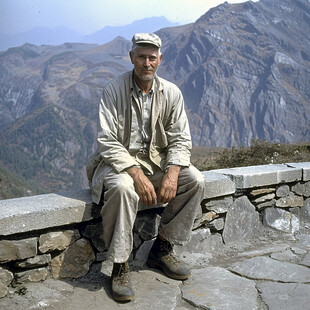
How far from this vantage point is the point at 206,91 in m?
145

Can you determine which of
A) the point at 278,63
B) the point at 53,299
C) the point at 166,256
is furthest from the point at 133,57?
the point at 278,63

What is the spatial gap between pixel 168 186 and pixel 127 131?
1.75 ft

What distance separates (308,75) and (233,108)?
30.4m

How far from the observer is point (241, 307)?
8.69 feet

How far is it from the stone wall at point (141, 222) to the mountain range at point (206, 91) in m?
92.4

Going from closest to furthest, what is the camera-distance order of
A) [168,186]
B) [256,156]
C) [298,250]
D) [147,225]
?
[168,186] → [147,225] → [298,250] → [256,156]

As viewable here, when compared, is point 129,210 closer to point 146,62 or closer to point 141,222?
point 141,222

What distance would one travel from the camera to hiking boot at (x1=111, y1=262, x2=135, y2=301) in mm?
2631

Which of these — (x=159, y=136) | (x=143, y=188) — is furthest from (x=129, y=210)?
(x=159, y=136)

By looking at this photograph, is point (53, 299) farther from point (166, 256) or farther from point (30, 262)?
point (166, 256)

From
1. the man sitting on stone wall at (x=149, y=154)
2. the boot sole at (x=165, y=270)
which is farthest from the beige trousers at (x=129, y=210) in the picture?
the boot sole at (x=165, y=270)

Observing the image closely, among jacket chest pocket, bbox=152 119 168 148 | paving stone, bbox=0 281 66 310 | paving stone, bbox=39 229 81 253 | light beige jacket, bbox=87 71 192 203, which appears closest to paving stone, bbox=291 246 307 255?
light beige jacket, bbox=87 71 192 203

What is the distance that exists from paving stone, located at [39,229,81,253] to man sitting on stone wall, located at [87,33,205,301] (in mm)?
310

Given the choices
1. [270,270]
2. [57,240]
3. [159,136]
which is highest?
[159,136]
